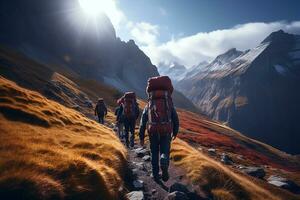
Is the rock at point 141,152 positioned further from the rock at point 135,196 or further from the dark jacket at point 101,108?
the dark jacket at point 101,108

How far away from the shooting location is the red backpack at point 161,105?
11820mm

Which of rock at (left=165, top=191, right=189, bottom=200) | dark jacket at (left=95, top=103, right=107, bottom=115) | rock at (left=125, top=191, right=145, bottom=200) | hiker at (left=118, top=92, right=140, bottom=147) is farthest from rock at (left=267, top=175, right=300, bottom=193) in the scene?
rock at (left=125, top=191, right=145, bottom=200)

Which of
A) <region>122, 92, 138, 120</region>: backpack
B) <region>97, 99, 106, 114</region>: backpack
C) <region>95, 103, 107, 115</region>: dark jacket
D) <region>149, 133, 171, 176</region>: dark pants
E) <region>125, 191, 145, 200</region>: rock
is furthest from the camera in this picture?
<region>95, 103, 107, 115</region>: dark jacket

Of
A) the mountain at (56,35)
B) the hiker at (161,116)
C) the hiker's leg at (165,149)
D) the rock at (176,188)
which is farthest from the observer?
the mountain at (56,35)

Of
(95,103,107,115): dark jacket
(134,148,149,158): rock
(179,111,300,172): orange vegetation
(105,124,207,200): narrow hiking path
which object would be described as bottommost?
(179,111,300,172): orange vegetation

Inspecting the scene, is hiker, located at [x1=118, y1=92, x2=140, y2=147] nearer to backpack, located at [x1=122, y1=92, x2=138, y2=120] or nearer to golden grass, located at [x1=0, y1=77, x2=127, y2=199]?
backpack, located at [x1=122, y1=92, x2=138, y2=120]

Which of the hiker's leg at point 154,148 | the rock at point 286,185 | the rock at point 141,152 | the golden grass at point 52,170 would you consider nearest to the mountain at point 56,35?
the rock at point 141,152

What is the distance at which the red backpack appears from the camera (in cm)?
1182

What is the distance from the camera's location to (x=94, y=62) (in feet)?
597

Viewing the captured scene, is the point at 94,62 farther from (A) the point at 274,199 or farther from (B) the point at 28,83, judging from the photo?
(A) the point at 274,199

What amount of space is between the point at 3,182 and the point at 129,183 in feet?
18.0

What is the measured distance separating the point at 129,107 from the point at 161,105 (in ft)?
27.3

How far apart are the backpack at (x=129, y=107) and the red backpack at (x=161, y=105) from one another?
795cm

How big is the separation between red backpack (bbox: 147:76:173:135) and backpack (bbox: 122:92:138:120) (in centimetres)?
795
